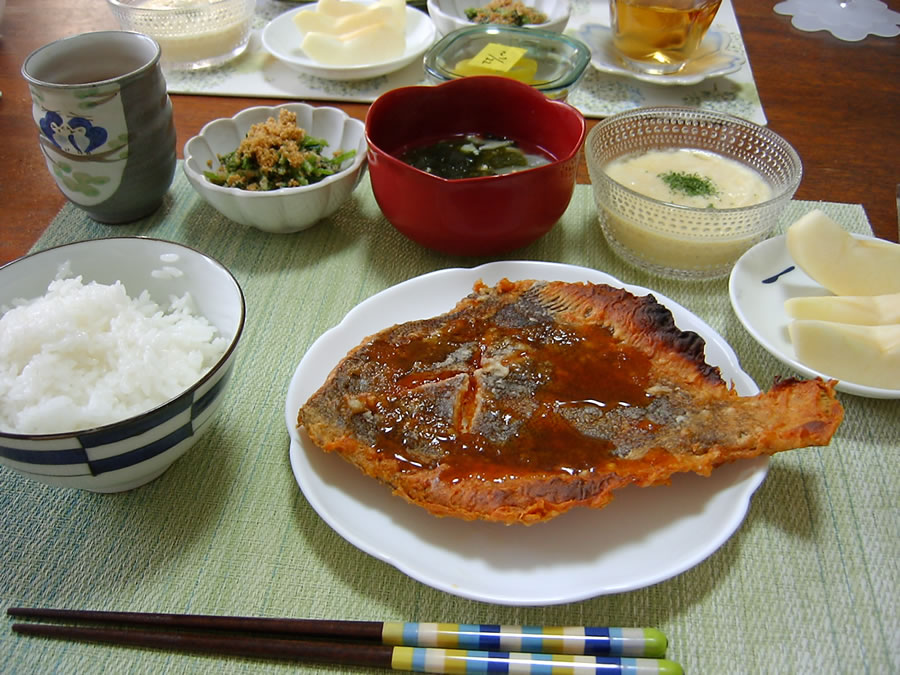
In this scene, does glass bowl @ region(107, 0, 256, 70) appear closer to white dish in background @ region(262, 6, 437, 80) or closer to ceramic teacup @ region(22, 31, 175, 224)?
white dish in background @ region(262, 6, 437, 80)

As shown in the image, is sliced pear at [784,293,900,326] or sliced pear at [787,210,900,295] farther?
sliced pear at [787,210,900,295]

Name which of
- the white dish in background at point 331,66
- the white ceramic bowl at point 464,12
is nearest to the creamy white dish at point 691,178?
the white ceramic bowl at point 464,12

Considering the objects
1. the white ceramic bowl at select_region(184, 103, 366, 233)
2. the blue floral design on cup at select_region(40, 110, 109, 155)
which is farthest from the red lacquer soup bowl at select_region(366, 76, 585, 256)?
the blue floral design on cup at select_region(40, 110, 109, 155)

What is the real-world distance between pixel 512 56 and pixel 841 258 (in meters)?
1.75

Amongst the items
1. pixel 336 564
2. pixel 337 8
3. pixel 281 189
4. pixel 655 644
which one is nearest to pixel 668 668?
pixel 655 644


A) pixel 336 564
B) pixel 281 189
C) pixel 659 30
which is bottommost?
pixel 336 564

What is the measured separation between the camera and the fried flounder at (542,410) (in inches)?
58.1

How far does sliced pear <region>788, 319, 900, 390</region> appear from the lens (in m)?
1.77

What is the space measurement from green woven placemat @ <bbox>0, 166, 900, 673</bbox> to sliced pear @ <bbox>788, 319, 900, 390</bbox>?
5.8 inches

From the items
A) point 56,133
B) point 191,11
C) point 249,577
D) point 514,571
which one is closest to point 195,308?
point 249,577

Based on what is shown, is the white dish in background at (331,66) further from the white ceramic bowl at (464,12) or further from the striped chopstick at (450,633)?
the striped chopstick at (450,633)

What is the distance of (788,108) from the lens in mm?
3250

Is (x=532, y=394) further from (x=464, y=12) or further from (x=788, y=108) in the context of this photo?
(x=464, y=12)

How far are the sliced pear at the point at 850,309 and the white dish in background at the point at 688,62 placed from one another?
1.66 meters
